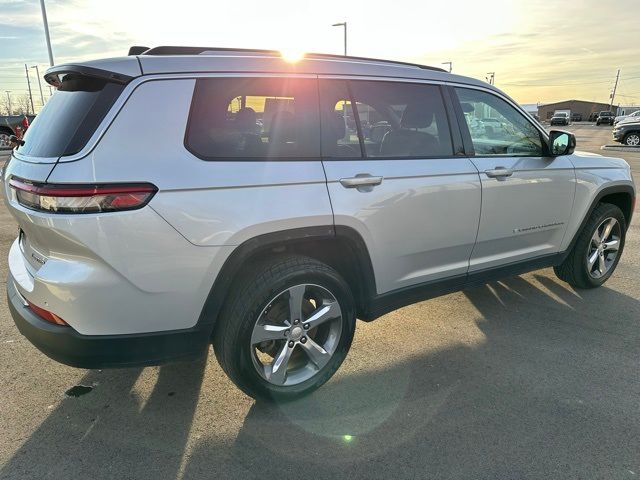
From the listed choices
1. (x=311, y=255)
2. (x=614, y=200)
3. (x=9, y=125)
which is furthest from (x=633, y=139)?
(x=9, y=125)

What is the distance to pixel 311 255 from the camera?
277 cm

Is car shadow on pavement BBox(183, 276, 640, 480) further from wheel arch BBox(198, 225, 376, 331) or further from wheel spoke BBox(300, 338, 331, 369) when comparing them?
wheel arch BBox(198, 225, 376, 331)

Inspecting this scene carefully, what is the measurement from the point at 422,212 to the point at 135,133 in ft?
5.60

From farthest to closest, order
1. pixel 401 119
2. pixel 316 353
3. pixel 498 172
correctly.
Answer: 1. pixel 498 172
2. pixel 401 119
3. pixel 316 353

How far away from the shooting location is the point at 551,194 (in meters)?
3.67

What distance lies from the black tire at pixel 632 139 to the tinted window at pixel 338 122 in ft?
82.4

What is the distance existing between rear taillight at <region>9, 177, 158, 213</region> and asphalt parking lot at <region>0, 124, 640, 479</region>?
122cm

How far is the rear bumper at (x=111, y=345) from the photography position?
2.13m

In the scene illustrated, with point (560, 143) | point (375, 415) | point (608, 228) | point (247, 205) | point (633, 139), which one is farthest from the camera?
point (633, 139)

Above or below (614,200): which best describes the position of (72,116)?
above

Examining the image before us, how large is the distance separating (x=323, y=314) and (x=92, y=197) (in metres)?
1.35

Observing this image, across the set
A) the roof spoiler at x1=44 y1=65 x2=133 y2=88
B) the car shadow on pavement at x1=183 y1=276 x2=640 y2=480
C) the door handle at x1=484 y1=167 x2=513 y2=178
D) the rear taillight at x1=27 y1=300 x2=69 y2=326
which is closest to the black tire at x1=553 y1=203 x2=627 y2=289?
the car shadow on pavement at x1=183 y1=276 x2=640 y2=480

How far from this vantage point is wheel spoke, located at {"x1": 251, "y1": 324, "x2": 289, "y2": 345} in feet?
8.09

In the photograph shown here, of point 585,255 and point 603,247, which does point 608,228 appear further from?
point 585,255
